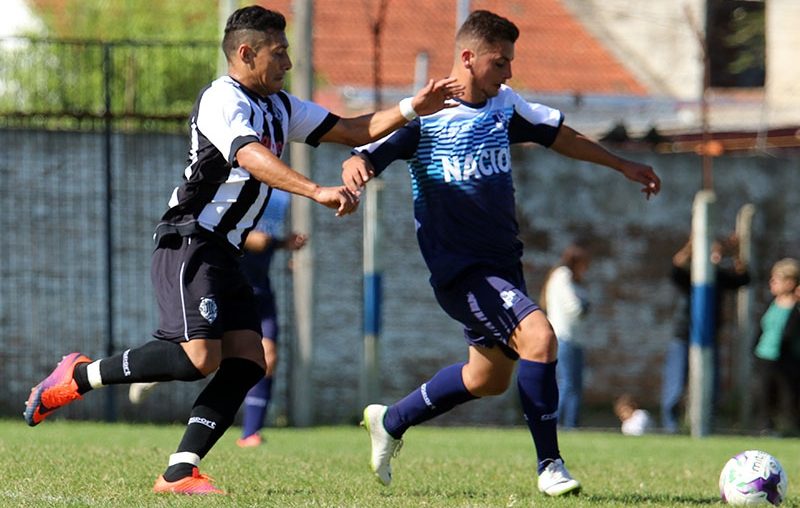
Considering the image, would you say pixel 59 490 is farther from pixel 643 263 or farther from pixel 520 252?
pixel 643 263

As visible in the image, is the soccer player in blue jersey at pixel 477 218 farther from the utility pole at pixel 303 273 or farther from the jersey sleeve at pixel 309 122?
the utility pole at pixel 303 273

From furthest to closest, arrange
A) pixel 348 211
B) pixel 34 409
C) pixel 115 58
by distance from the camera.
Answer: pixel 115 58
pixel 34 409
pixel 348 211

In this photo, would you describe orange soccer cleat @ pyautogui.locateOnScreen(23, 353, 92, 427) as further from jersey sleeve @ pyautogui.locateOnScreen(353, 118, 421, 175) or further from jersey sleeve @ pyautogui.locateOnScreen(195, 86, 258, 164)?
jersey sleeve @ pyautogui.locateOnScreen(353, 118, 421, 175)

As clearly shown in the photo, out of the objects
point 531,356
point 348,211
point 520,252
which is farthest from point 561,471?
point 348,211

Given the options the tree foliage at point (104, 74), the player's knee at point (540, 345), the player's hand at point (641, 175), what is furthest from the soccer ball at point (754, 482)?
the tree foliage at point (104, 74)

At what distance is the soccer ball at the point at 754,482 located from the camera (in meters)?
7.12

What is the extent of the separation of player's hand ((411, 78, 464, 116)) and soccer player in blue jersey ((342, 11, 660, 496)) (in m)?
0.46

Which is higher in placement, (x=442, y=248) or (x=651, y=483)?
(x=442, y=248)

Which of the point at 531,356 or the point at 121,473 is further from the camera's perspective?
the point at 121,473

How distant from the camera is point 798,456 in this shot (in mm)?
11766

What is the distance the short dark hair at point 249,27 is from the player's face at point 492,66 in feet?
3.65

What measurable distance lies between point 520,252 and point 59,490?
100 inches

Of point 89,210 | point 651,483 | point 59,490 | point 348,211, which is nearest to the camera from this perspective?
point 348,211

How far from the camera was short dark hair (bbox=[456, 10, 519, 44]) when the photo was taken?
7.82 m
